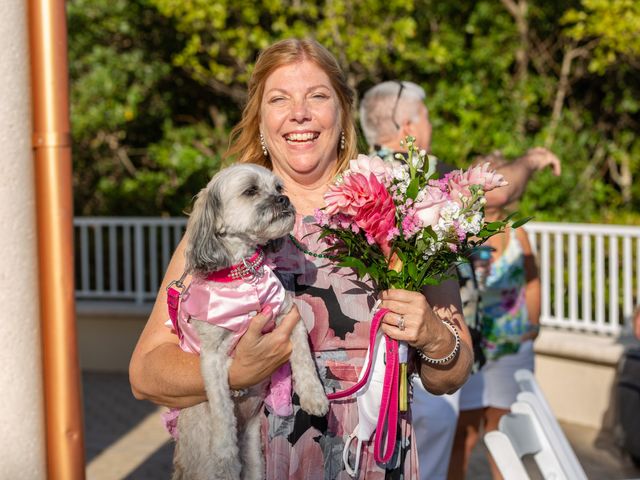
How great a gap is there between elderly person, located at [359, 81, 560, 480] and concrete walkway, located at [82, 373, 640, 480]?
7.35 feet

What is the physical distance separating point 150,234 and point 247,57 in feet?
10.2

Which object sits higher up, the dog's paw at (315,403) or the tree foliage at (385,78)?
the tree foliage at (385,78)

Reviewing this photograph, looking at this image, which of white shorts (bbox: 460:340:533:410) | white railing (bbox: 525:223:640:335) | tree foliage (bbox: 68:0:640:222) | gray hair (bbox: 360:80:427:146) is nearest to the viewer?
gray hair (bbox: 360:80:427:146)

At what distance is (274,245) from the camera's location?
111 inches

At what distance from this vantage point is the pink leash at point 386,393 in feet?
8.55

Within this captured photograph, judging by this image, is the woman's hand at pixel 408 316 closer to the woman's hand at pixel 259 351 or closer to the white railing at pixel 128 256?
the woman's hand at pixel 259 351

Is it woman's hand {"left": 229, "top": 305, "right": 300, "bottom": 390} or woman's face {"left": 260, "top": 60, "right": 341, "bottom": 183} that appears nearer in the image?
woman's hand {"left": 229, "top": 305, "right": 300, "bottom": 390}

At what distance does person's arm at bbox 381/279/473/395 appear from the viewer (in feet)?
8.25

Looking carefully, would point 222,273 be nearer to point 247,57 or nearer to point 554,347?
point 554,347

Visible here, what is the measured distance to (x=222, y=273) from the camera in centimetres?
261

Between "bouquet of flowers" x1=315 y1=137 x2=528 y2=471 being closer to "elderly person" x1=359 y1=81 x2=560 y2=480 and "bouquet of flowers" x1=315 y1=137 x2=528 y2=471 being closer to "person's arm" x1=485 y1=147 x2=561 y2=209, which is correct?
"elderly person" x1=359 y1=81 x2=560 y2=480

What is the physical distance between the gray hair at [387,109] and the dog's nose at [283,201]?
7.20 feet

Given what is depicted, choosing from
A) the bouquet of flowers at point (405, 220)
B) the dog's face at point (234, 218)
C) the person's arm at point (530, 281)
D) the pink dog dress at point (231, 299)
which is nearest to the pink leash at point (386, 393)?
the bouquet of flowers at point (405, 220)

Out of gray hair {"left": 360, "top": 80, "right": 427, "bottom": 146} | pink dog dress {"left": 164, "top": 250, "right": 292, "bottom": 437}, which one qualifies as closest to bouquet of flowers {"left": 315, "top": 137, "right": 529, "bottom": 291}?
pink dog dress {"left": 164, "top": 250, "right": 292, "bottom": 437}
